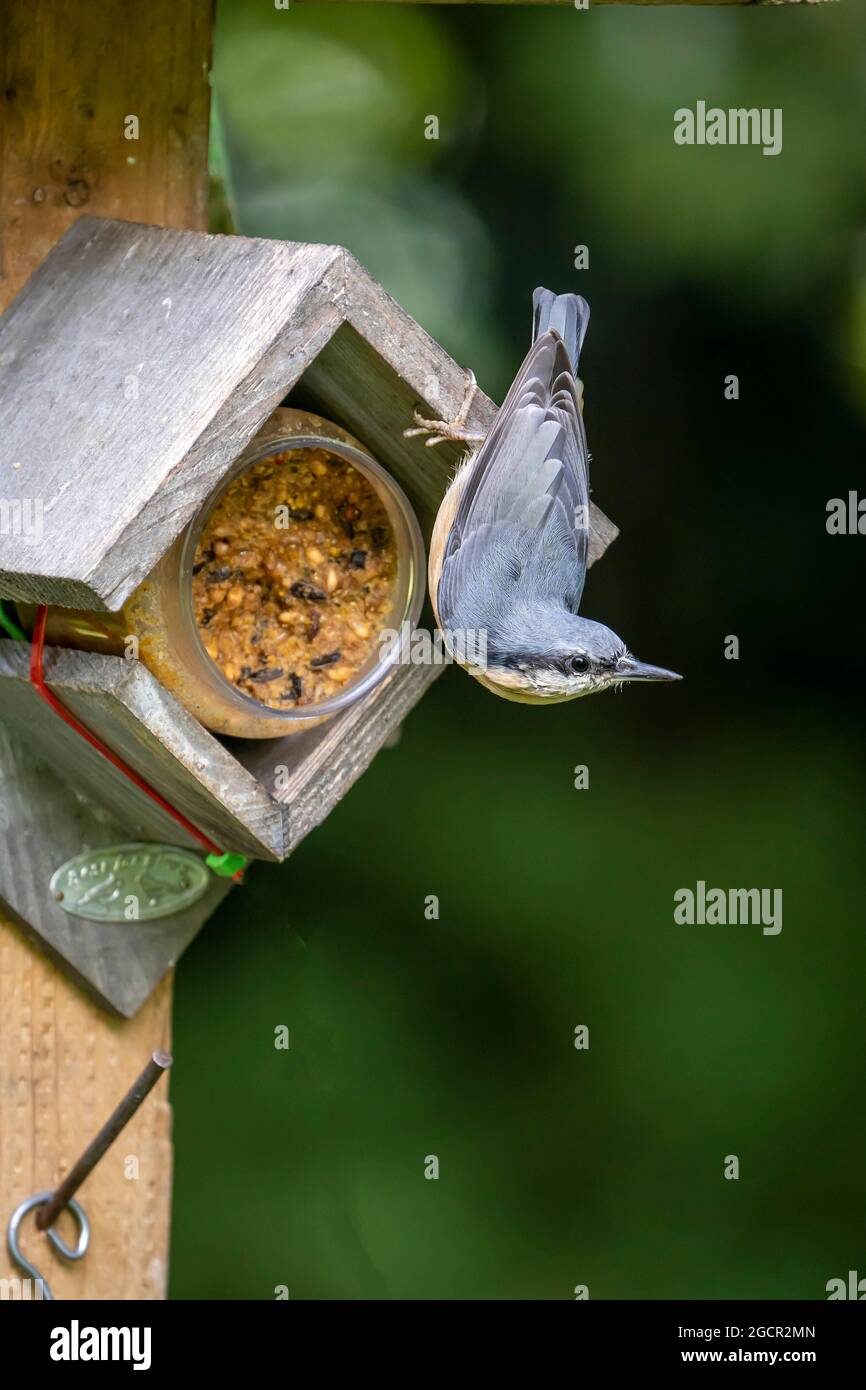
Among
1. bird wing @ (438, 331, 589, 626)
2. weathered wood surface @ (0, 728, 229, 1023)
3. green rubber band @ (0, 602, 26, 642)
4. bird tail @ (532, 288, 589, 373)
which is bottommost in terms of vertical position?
weathered wood surface @ (0, 728, 229, 1023)

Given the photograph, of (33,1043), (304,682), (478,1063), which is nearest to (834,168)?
(304,682)

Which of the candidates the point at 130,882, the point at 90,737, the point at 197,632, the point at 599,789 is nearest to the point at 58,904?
the point at 130,882

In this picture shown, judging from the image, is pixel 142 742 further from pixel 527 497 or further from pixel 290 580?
pixel 527 497

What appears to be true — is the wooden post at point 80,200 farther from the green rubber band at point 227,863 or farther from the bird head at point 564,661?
the bird head at point 564,661

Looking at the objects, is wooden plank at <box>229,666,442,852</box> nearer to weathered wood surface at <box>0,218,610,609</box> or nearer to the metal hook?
weathered wood surface at <box>0,218,610,609</box>

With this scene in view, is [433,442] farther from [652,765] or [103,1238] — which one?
[103,1238]

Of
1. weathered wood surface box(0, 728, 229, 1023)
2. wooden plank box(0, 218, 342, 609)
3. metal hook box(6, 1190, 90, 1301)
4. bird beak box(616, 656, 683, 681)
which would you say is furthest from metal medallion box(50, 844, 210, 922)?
bird beak box(616, 656, 683, 681)
